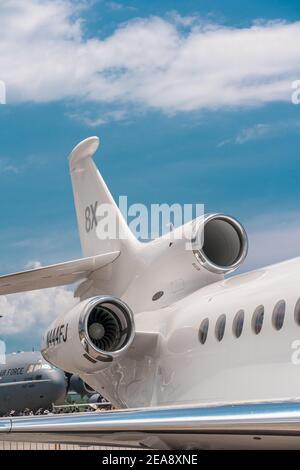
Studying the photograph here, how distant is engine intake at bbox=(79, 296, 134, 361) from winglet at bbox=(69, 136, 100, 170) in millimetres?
5069

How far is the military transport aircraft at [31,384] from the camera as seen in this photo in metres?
40.7

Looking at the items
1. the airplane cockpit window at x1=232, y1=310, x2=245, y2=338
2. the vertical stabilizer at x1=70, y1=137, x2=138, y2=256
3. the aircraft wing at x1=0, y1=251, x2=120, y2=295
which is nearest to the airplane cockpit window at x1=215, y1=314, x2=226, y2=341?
the airplane cockpit window at x1=232, y1=310, x2=245, y2=338

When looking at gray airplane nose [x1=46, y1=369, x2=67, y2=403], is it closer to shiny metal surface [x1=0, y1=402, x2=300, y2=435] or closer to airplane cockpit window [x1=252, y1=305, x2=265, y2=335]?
shiny metal surface [x1=0, y1=402, x2=300, y2=435]

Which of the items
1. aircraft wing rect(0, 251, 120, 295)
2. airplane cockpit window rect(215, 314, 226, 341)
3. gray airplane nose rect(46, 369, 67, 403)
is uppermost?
gray airplane nose rect(46, 369, 67, 403)

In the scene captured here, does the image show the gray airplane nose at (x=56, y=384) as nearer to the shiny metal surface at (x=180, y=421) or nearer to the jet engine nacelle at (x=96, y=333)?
the jet engine nacelle at (x=96, y=333)

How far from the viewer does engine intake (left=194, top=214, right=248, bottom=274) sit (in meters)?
15.9

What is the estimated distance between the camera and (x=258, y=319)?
12.1 meters

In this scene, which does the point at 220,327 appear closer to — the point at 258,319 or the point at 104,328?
the point at 258,319

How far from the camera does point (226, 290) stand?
14.0 m

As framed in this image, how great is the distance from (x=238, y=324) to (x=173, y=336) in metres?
2.08

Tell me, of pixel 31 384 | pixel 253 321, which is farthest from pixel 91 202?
pixel 31 384

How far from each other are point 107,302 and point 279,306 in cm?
369
